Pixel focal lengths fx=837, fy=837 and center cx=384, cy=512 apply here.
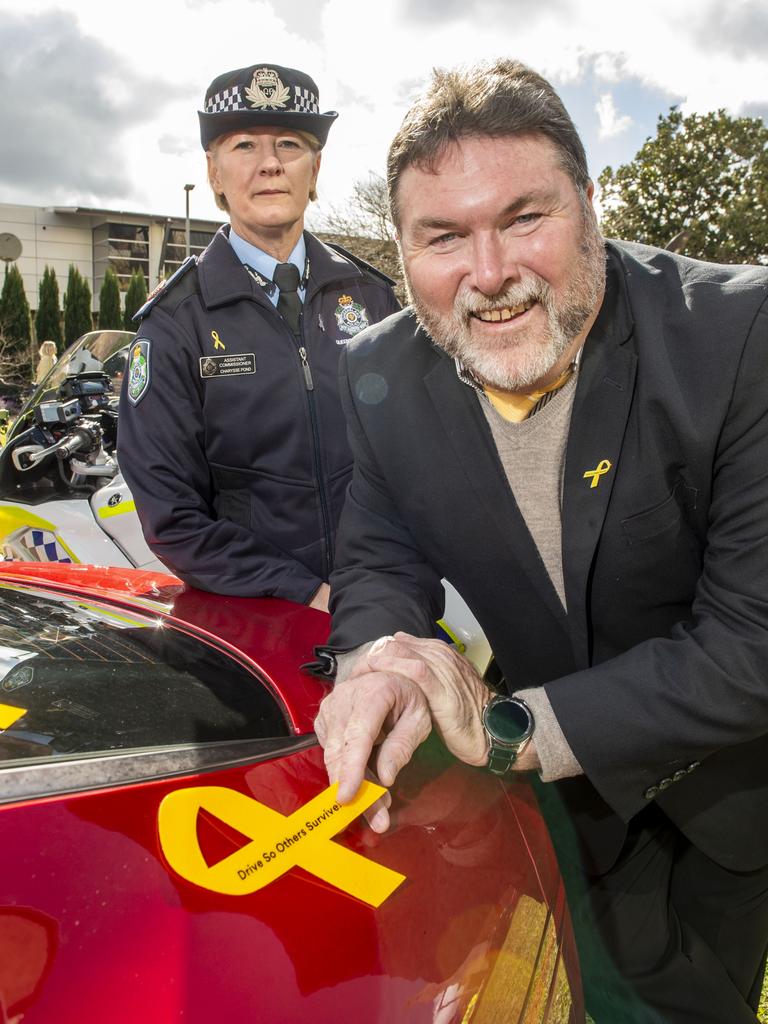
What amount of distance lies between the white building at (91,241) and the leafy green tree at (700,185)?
27.8 m

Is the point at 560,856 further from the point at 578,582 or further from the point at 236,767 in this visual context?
the point at 236,767

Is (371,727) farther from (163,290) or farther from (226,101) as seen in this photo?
(226,101)

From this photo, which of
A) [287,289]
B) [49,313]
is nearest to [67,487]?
[287,289]

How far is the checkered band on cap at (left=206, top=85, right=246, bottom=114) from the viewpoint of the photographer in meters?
2.33

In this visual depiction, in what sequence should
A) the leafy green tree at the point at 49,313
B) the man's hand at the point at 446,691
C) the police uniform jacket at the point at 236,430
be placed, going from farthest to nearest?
the leafy green tree at the point at 49,313 → the police uniform jacket at the point at 236,430 → the man's hand at the point at 446,691

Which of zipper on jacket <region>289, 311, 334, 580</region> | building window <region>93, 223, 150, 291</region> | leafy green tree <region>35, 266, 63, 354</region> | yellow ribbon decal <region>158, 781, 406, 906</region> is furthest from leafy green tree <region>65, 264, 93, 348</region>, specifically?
yellow ribbon decal <region>158, 781, 406, 906</region>

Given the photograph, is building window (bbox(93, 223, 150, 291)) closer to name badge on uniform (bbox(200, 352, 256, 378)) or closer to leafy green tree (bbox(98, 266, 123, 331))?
leafy green tree (bbox(98, 266, 123, 331))

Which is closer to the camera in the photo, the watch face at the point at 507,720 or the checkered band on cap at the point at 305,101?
the watch face at the point at 507,720

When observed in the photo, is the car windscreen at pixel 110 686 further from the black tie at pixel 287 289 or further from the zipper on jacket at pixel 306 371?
the black tie at pixel 287 289

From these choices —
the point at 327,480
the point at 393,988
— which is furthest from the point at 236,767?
the point at 327,480

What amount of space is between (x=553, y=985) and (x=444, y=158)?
4.32 ft

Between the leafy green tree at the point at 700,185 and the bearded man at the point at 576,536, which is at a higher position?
the leafy green tree at the point at 700,185

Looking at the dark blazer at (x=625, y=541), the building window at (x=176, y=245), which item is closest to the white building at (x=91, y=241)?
the building window at (x=176, y=245)

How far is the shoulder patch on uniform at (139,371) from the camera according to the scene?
221 cm
